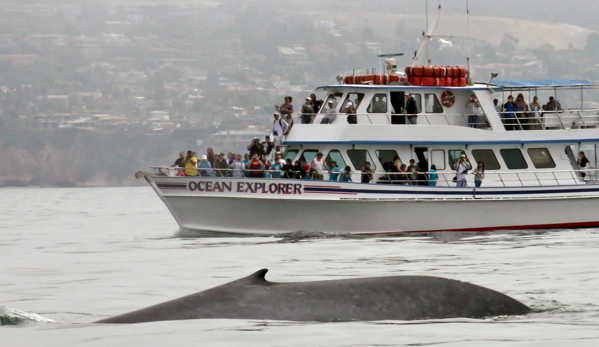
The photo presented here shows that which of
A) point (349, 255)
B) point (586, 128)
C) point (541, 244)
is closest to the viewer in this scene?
point (349, 255)

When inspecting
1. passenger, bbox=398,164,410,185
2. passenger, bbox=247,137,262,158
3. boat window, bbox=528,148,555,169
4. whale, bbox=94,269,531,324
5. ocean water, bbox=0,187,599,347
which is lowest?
ocean water, bbox=0,187,599,347

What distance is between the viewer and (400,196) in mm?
31562

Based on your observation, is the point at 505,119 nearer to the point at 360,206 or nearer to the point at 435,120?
the point at 435,120

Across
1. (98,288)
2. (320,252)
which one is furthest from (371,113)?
(98,288)

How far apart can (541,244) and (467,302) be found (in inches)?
611

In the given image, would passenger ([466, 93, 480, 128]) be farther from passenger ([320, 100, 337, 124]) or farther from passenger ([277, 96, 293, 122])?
passenger ([277, 96, 293, 122])

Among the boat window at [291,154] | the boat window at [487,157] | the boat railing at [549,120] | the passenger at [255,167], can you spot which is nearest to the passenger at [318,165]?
the passenger at [255,167]

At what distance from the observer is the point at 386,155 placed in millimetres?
32938

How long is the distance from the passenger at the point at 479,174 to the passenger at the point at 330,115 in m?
4.29

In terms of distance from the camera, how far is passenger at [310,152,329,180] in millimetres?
31500

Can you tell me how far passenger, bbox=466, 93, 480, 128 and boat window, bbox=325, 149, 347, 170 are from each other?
4137mm

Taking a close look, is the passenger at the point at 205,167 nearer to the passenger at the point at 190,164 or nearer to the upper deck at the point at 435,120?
the passenger at the point at 190,164

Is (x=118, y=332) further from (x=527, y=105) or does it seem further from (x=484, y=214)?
(x=527, y=105)

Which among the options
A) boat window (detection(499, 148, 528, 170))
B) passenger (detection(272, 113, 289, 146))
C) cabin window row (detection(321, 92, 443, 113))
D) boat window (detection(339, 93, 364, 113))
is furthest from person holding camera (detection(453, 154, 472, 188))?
passenger (detection(272, 113, 289, 146))
